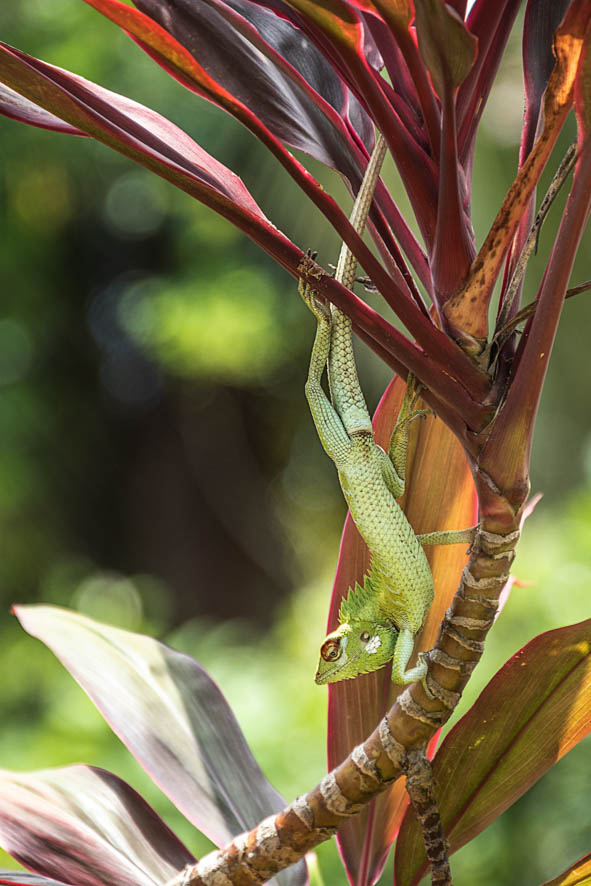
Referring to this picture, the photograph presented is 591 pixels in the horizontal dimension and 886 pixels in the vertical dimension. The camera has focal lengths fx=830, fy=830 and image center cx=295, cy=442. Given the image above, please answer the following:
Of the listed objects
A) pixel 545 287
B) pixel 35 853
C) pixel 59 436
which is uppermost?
pixel 59 436

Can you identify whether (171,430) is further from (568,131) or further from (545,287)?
(545,287)

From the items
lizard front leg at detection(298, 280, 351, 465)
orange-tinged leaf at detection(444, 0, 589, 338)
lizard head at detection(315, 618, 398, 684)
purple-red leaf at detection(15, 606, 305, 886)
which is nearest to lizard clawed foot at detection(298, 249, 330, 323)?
lizard front leg at detection(298, 280, 351, 465)

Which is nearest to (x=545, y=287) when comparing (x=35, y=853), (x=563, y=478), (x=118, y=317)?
(x=35, y=853)

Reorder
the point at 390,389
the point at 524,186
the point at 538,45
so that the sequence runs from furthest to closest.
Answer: the point at 390,389 < the point at 538,45 < the point at 524,186

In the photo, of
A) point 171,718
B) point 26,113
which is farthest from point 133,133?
point 171,718

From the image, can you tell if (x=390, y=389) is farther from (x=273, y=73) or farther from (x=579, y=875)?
(x=579, y=875)
